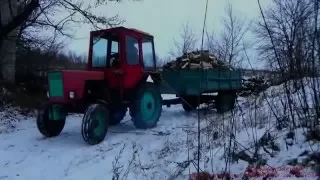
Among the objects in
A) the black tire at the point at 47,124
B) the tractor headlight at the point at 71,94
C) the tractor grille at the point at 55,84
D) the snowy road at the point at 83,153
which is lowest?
the snowy road at the point at 83,153

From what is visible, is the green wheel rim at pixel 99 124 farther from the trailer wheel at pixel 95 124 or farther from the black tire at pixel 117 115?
the black tire at pixel 117 115

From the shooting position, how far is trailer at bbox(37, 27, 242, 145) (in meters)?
8.78

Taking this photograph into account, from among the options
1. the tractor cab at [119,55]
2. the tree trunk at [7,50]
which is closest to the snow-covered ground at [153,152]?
the tractor cab at [119,55]

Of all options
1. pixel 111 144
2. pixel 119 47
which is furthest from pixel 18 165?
pixel 119 47

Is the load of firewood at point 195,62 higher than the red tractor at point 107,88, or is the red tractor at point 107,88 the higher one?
the load of firewood at point 195,62

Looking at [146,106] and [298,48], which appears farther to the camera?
[146,106]

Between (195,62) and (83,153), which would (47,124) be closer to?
(83,153)

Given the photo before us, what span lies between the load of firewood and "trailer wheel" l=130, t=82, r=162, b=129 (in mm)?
2494

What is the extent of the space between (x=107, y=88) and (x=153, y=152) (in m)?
2.51

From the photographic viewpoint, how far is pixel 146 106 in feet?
33.6

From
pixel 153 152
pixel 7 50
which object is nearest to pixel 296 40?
pixel 153 152

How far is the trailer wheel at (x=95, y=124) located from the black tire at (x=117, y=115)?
1.23 meters

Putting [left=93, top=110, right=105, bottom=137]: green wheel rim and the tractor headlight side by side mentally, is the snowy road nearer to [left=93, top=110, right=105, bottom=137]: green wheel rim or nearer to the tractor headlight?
[left=93, top=110, right=105, bottom=137]: green wheel rim

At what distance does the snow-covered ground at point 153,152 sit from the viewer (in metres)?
5.78
